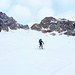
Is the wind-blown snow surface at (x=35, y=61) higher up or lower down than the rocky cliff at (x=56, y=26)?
lower down

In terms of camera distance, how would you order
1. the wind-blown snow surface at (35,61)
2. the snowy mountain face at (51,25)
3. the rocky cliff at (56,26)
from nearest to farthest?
the wind-blown snow surface at (35,61), the rocky cliff at (56,26), the snowy mountain face at (51,25)

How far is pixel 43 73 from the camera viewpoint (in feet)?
12.7

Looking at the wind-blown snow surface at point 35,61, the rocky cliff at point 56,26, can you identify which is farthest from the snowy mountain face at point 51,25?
the wind-blown snow surface at point 35,61

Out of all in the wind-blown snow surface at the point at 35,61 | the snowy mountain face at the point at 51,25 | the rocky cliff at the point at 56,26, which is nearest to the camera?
the wind-blown snow surface at the point at 35,61

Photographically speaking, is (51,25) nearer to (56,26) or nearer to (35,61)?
(56,26)

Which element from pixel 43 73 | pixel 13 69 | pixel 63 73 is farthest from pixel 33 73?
pixel 63 73

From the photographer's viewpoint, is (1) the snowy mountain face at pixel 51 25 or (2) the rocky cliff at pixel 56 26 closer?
(2) the rocky cliff at pixel 56 26

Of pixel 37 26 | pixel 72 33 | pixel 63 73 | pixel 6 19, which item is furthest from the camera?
pixel 37 26

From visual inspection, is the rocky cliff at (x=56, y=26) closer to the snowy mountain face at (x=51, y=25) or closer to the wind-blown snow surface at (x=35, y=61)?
the snowy mountain face at (x=51, y=25)

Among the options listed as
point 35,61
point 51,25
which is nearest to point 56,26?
point 51,25

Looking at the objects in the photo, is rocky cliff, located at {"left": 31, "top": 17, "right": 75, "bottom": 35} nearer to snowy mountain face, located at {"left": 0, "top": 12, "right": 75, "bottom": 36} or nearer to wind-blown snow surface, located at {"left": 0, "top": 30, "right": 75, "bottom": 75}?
snowy mountain face, located at {"left": 0, "top": 12, "right": 75, "bottom": 36}

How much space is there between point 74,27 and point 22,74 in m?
28.2

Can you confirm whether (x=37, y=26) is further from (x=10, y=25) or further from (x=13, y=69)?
(x=13, y=69)

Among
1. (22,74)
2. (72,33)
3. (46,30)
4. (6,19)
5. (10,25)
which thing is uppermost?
(6,19)
